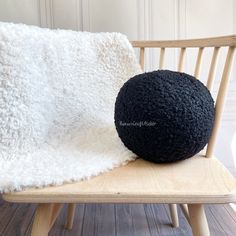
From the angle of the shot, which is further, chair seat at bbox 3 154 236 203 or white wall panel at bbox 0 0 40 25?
white wall panel at bbox 0 0 40 25

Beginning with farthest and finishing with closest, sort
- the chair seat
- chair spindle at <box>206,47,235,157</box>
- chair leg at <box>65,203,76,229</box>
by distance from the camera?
1. chair leg at <box>65,203,76,229</box>
2. chair spindle at <box>206,47,235,157</box>
3. the chair seat

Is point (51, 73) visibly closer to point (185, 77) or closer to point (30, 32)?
point (30, 32)

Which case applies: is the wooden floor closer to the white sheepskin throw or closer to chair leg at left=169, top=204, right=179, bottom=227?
chair leg at left=169, top=204, right=179, bottom=227

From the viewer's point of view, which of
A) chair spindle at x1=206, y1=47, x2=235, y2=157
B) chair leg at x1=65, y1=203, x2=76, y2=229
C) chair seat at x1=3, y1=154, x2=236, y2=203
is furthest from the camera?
chair leg at x1=65, y1=203, x2=76, y2=229

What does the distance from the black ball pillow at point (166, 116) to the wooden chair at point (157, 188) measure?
33mm

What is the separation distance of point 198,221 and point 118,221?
57 cm

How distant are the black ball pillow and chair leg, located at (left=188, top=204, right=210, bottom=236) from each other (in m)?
0.09

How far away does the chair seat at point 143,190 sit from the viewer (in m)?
0.43

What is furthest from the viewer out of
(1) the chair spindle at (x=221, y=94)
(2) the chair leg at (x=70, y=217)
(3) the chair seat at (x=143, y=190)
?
(2) the chair leg at (x=70, y=217)

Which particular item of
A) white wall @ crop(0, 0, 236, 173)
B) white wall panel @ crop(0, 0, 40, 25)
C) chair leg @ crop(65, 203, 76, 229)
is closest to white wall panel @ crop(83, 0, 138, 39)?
white wall @ crop(0, 0, 236, 173)

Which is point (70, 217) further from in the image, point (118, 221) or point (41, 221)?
point (41, 221)

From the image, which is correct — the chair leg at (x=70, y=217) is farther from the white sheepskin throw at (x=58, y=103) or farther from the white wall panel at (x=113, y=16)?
the white wall panel at (x=113, y=16)

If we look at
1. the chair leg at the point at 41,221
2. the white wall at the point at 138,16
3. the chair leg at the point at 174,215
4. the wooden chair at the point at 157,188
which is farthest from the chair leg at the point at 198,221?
the white wall at the point at 138,16

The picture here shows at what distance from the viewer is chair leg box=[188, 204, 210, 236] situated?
0.49m
